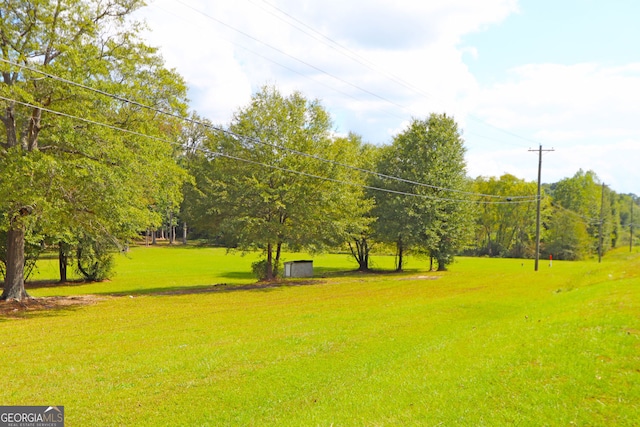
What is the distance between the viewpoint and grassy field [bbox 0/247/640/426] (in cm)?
739

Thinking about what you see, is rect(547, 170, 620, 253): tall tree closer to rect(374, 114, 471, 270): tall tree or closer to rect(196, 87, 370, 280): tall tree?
rect(374, 114, 471, 270): tall tree

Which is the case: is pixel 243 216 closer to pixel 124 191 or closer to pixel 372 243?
pixel 124 191

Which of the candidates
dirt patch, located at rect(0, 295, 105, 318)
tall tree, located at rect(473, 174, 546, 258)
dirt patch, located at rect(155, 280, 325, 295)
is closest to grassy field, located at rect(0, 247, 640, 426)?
dirt patch, located at rect(0, 295, 105, 318)

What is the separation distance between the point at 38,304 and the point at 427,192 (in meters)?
33.1

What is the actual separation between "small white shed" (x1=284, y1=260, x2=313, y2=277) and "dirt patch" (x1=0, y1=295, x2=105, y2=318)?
17184 mm

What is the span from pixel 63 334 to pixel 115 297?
11.3 metres

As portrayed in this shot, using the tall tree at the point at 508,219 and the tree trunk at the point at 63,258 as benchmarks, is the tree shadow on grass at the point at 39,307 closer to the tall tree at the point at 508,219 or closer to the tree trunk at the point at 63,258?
the tree trunk at the point at 63,258

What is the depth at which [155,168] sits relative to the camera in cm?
2134

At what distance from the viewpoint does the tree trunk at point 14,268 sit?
21.1 m

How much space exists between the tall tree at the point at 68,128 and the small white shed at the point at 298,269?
1780 centimetres

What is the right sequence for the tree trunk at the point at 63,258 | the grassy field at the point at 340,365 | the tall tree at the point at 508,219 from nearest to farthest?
1. the grassy field at the point at 340,365
2. the tree trunk at the point at 63,258
3. the tall tree at the point at 508,219

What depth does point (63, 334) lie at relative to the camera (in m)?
14.7

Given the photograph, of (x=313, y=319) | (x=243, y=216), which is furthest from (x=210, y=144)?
(x=313, y=319)

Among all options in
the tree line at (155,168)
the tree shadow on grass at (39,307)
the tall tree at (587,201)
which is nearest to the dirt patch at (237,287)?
the tree line at (155,168)
